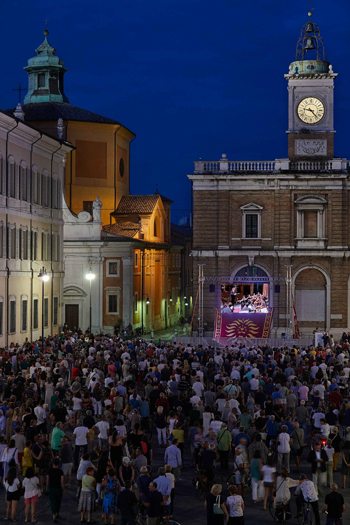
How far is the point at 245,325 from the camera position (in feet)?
148

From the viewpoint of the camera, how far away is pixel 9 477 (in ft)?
48.0

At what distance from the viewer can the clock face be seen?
169ft

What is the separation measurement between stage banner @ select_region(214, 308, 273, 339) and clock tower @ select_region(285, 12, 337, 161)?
470 inches

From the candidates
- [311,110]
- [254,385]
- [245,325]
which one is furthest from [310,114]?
[254,385]

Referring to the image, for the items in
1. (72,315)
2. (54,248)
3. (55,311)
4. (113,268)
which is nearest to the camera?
(55,311)

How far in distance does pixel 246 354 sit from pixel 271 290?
18.2 meters

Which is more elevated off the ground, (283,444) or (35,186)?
(35,186)

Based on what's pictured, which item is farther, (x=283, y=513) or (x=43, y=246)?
(x=43, y=246)

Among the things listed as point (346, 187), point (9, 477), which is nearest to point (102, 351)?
point (9, 477)

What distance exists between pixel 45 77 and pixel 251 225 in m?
22.2

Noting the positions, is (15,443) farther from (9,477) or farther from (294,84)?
(294,84)

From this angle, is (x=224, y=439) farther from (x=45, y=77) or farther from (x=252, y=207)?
(x=45, y=77)

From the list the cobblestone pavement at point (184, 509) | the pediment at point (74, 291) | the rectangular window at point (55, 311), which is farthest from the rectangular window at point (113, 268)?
the cobblestone pavement at point (184, 509)

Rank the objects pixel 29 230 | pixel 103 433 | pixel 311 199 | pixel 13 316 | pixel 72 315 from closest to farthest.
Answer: pixel 103 433, pixel 13 316, pixel 29 230, pixel 311 199, pixel 72 315
